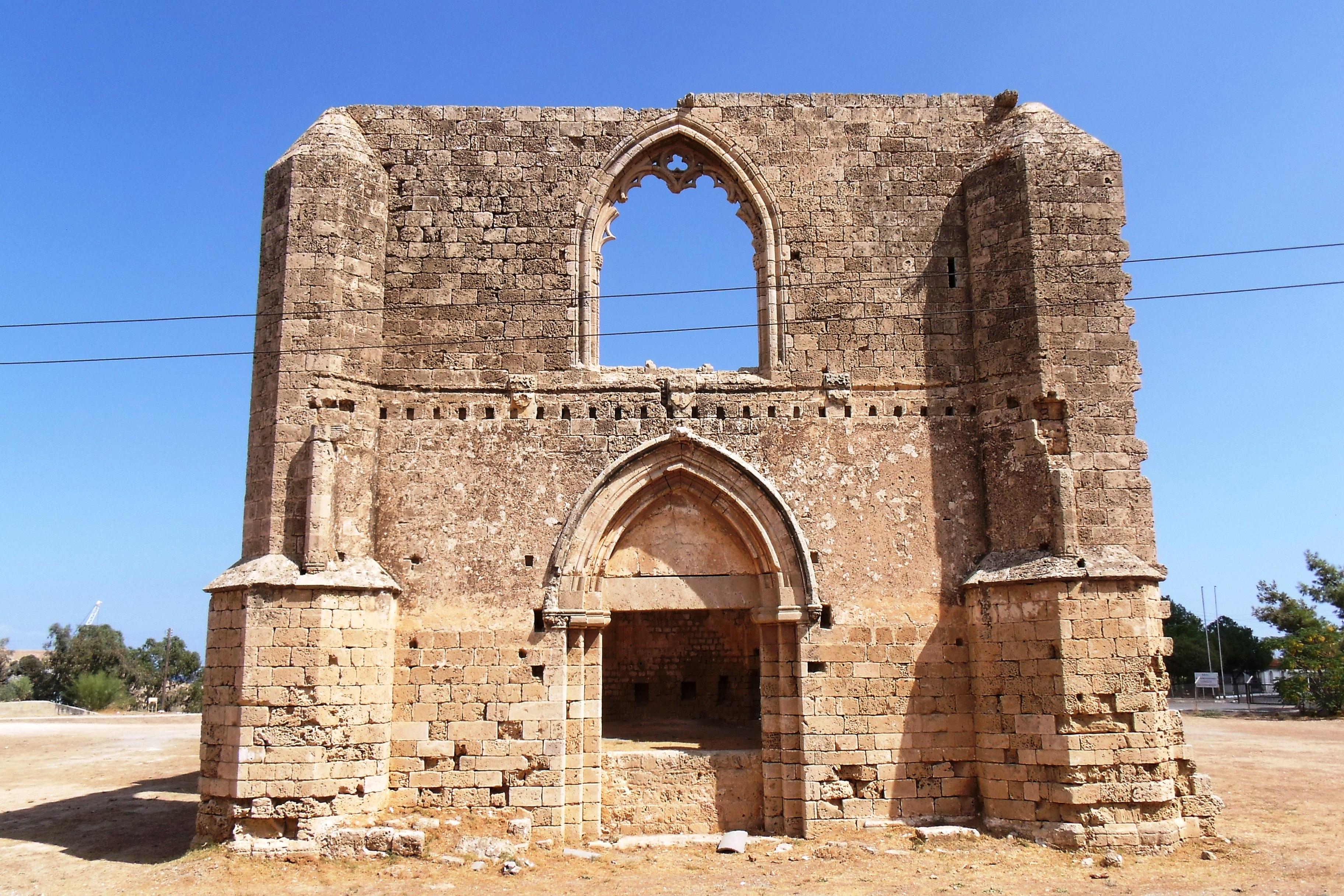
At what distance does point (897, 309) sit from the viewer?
33.1 ft

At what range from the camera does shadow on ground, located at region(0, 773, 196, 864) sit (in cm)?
898

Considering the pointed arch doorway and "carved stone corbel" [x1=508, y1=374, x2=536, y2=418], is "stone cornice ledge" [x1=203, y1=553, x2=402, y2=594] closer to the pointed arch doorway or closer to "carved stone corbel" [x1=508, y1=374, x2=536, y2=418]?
the pointed arch doorway

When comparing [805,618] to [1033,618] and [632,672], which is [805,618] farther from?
[632,672]

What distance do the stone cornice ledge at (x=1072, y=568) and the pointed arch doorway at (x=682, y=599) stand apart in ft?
5.90

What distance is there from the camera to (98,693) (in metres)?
34.0

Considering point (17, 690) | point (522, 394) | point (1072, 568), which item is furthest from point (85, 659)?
point (1072, 568)

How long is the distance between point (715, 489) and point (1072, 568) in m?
3.46

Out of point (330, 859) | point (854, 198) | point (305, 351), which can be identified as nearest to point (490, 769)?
point (330, 859)

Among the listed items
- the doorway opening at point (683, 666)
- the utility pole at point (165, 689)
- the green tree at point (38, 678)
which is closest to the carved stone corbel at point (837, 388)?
the doorway opening at point (683, 666)

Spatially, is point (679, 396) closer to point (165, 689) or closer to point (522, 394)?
point (522, 394)

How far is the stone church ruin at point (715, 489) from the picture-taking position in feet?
28.3

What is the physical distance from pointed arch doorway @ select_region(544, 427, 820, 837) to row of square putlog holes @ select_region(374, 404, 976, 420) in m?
0.36

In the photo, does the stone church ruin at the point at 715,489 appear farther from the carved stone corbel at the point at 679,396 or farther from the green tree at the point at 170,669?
the green tree at the point at 170,669

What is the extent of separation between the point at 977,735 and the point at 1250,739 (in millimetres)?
12338
